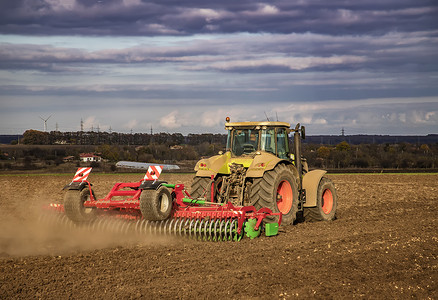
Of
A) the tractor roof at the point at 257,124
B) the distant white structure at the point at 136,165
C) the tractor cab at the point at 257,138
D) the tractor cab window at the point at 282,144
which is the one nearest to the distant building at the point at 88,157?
the distant white structure at the point at 136,165

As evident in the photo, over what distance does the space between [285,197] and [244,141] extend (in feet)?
5.22

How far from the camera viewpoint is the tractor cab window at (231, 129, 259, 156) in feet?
39.5

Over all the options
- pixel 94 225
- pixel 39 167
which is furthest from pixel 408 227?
pixel 39 167

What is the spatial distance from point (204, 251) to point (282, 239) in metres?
1.86

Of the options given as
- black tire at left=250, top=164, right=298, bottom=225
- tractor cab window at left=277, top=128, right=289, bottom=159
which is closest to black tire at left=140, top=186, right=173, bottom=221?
black tire at left=250, top=164, right=298, bottom=225

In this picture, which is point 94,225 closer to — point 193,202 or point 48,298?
point 193,202

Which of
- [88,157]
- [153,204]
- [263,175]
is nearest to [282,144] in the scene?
[263,175]

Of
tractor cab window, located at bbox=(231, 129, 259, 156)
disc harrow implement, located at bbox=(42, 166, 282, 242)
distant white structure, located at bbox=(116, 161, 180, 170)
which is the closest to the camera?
disc harrow implement, located at bbox=(42, 166, 282, 242)

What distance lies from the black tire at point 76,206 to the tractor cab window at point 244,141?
3494 mm

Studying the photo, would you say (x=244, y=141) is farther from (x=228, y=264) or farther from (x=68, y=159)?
(x=68, y=159)

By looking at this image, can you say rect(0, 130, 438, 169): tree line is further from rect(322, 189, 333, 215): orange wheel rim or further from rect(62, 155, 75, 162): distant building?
rect(322, 189, 333, 215): orange wheel rim

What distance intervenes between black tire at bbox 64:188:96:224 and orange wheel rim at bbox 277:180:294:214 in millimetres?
4082

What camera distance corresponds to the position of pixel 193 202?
10.8 metres

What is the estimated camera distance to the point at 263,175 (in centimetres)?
1095
